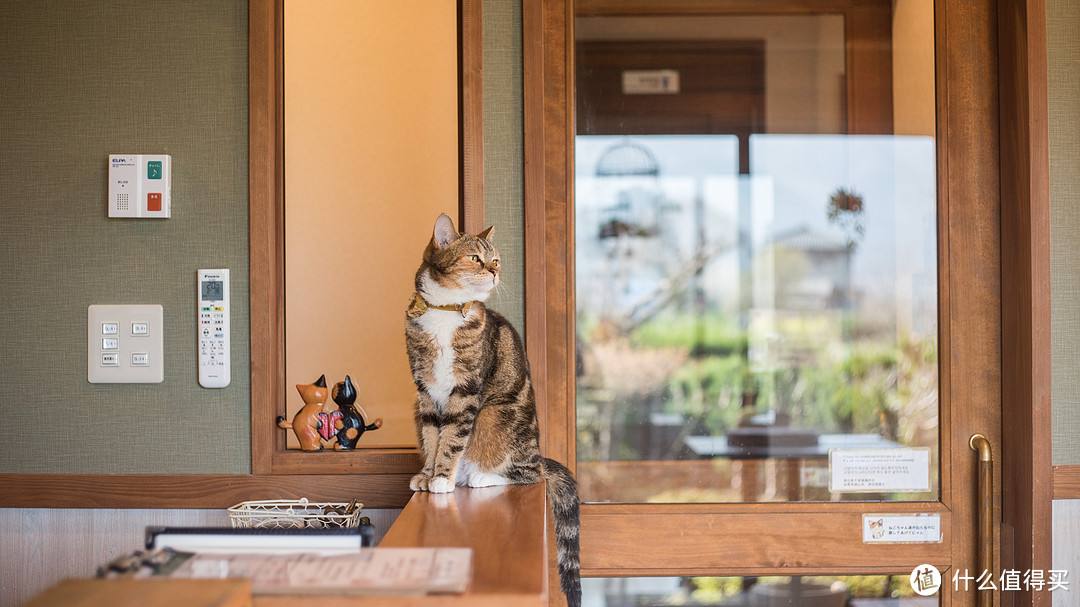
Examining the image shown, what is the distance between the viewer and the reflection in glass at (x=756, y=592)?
1779 mm

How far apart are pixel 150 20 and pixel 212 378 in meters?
0.91

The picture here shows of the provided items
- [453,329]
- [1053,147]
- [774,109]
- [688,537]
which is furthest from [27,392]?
[1053,147]

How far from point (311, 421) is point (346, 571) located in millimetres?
1011

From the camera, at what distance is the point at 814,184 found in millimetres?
1892

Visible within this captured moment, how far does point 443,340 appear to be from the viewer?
143cm

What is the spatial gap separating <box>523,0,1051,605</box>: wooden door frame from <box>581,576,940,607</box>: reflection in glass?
0.05 m

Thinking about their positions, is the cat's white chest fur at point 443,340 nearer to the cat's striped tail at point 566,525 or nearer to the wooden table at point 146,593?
the cat's striped tail at point 566,525

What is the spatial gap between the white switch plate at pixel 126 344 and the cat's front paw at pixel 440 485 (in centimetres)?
83

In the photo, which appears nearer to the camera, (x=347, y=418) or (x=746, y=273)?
(x=347, y=418)

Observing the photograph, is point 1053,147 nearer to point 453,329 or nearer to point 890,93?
point 890,93

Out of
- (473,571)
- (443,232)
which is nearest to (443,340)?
(443,232)

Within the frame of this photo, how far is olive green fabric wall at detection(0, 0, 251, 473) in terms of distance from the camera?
176 centimetres

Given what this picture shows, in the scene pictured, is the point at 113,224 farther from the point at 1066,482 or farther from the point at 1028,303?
the point at 1066,482

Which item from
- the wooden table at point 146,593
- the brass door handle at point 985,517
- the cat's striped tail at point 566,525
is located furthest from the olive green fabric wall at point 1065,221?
the wooden table at point 146,593
